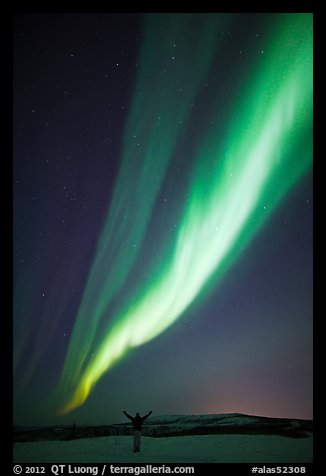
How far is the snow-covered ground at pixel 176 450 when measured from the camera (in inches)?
91.1

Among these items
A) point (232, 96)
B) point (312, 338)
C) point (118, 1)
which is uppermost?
point (118, 1)

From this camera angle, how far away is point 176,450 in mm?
2369

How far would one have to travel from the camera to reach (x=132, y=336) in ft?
7.98

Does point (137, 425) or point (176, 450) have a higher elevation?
point (137, 425)

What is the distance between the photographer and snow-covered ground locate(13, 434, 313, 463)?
231cm

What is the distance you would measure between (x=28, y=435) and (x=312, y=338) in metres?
1.42

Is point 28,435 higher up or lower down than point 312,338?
lower down
